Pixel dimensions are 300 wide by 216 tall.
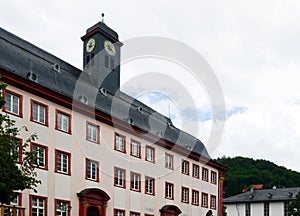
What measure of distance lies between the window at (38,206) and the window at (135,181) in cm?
1093

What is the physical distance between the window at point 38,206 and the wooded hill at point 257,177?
86.6 metres

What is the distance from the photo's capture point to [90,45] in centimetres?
4894

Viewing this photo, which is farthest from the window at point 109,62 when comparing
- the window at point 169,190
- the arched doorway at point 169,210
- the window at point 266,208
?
the window at point 266,208

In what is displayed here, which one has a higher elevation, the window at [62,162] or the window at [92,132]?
the window at [92,132]

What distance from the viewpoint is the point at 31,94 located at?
103ft

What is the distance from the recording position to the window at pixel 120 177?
38.8 m

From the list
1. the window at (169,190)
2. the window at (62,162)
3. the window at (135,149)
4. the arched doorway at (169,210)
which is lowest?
the arched doorway at (169,210)

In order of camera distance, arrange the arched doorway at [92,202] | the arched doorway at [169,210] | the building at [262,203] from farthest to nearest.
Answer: the building at [262,203] < the arched doorway at [169,210] < the arched doorway at [92,202]

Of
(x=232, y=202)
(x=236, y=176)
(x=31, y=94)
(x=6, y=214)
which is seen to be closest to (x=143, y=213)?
(x=31, y=94)

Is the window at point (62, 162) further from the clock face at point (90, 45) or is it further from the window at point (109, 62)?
the clock face at point (90, 45)

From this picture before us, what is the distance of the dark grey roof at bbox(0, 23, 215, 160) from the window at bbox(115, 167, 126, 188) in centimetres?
428

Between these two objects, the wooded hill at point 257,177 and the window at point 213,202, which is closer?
the window at point 213,202

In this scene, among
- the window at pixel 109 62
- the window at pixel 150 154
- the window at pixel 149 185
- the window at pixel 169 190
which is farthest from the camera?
the window at pixel 109 62

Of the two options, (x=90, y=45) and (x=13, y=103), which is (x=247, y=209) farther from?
(x=13, y=103)
